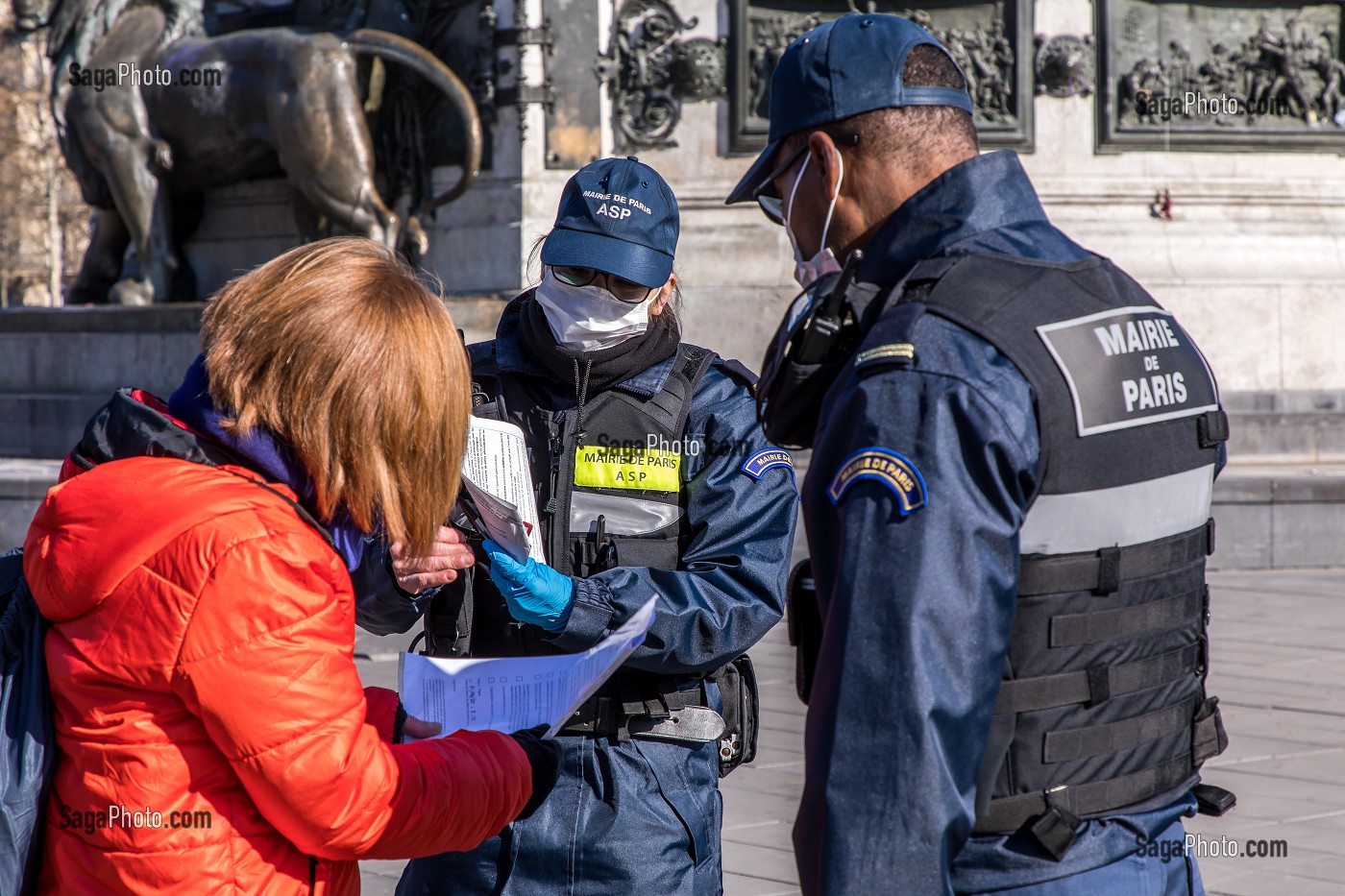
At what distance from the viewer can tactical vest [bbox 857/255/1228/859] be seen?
200 centimetres

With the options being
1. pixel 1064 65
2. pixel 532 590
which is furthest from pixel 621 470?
pixel 1064 65

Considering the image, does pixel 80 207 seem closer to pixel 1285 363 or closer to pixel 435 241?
pixel 435 241

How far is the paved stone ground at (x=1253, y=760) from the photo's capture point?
16.2 feet

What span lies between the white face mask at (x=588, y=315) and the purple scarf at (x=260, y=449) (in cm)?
101

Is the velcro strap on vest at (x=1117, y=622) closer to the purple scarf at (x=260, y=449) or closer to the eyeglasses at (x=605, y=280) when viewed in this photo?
the purple scarf at (x=260, y=449)

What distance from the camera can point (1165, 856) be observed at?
6.98 ft

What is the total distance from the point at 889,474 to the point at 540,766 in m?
0.91

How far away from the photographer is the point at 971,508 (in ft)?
6.23

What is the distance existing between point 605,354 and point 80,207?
47.3 meters

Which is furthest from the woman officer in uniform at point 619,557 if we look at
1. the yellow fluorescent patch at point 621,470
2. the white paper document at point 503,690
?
the white paper document at point 503,690

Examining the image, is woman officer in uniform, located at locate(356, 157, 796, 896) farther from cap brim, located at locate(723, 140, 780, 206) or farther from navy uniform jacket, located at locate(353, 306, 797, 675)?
cap brim, located at locate(723, 140, 780, 206)

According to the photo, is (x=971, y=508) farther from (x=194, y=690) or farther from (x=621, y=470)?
(x=621, y=470)

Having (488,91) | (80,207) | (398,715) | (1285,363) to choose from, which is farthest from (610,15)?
(80,207)

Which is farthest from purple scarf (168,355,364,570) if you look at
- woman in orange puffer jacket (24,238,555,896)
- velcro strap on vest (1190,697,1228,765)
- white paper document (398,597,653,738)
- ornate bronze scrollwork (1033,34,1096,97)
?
ornate bronze scrollwork (1033,34,1096,97)
